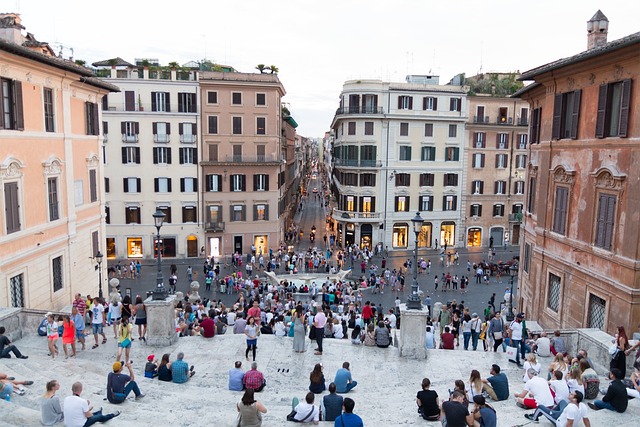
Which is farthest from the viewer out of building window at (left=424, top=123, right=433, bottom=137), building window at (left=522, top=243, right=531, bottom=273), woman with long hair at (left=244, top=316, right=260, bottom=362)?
building window at (left=424, top=123, right=433, bottom=137)

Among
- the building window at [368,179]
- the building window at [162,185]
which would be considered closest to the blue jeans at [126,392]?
the building window at [162,185]

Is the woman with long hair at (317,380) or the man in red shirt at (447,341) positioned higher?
the woman with long hair at (317,380)

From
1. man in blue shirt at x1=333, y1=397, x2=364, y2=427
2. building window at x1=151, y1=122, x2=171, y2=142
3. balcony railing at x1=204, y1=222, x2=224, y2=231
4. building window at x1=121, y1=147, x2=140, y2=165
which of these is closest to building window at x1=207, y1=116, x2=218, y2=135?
building window at x1=151, y1=122, x2=171, y2=142

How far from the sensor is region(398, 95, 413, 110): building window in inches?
1896

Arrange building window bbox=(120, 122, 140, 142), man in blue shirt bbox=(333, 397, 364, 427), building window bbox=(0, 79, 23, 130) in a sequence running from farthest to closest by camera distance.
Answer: building window bbox=(120, 122, 140, 142) < building window bbox=(0, 79, 23, 130) < man in blue shirt bbox=(333, 397, 364, 427)

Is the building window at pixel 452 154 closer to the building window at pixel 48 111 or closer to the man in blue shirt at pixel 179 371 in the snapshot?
the building window at pixel 48 111

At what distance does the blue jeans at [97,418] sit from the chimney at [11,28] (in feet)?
60.4

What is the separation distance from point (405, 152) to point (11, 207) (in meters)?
36.2

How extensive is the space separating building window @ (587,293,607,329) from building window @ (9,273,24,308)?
68.3 ft

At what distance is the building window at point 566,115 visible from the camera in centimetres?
1973

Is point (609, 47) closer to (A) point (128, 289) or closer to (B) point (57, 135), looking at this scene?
(B) point (57, 135)

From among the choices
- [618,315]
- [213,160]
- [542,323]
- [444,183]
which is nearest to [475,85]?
[444,183]

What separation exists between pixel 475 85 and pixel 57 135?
4823cm

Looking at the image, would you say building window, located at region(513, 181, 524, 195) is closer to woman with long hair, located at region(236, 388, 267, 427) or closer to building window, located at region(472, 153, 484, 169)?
building window, located at region(472, 153, 484, 169)
